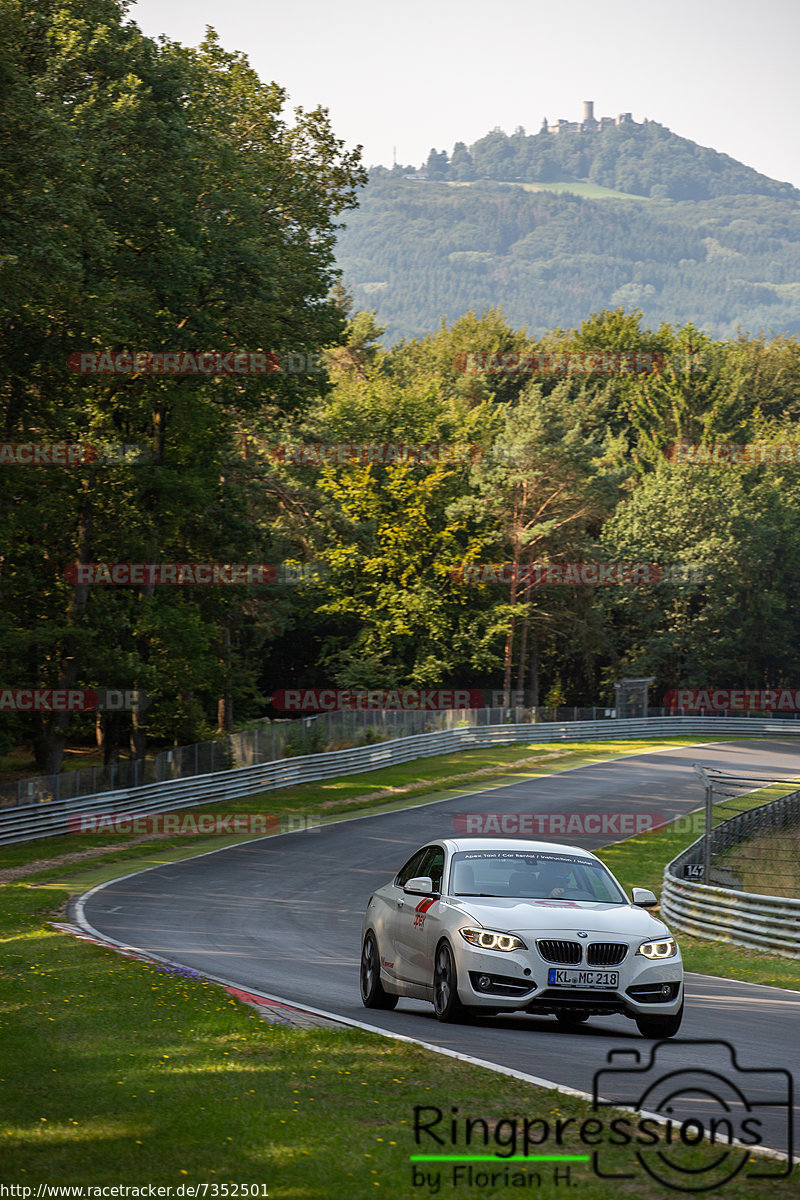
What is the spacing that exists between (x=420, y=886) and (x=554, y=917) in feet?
4.46

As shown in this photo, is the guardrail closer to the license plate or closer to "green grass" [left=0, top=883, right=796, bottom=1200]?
the license plate

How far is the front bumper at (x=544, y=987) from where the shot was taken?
10.0 metres

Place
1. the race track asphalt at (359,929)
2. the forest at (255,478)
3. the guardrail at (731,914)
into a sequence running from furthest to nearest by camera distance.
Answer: the forest at (255,478)
the guardrail at (731,914)
the race track asphalt at (359,929)

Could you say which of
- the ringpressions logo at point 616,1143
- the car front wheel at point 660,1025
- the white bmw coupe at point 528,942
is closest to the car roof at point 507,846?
the white bmw coupe at point 528,942

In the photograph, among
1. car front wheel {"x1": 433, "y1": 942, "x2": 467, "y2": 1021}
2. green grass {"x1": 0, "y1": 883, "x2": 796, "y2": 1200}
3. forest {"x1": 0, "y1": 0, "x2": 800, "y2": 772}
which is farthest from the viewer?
forest {"x1": 0, "y1": 0, "x2": 800, "y2": 772}

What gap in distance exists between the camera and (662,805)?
43.2 m

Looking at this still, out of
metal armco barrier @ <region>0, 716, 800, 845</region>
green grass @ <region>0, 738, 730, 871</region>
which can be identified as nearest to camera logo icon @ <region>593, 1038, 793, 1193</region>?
green grass @ <region>0, 738, 730, 871</region>

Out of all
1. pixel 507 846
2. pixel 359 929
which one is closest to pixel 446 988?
pixel 507 846

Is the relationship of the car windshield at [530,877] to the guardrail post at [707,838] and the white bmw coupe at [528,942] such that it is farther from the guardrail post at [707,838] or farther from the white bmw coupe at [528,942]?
the guardrail post at [707,838]

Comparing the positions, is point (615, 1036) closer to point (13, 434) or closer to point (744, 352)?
point (13, 434)

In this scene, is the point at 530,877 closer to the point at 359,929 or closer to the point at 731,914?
the point at 359,929

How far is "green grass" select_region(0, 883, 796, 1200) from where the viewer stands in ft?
19.8

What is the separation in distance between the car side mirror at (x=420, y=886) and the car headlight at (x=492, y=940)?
3.27ft

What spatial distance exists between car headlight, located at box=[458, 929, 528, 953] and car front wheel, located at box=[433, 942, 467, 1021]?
0.91 feet
